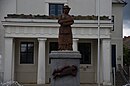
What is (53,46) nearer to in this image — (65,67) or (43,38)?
(43,38)

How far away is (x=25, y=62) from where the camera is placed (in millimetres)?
42531

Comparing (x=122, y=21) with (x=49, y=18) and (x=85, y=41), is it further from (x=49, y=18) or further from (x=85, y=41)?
(x=49, y=18)

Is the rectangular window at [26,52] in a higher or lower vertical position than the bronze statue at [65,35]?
lower

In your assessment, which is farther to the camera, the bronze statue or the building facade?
the building facade

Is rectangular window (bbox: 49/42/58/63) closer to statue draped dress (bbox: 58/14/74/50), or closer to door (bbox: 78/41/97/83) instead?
door (bbox: 78/41/97/83)

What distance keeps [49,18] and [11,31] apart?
3.56m

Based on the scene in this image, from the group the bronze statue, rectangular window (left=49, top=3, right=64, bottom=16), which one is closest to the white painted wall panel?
rectangular window (left=49, top=3, right=64, bottom=16)

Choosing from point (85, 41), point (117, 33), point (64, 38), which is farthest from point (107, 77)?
point (64, 38)

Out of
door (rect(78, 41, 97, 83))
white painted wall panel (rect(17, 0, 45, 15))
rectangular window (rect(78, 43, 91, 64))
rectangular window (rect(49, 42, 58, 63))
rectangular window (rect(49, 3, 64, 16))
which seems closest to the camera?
rectangular window (rect(49, 42, 58, 63))

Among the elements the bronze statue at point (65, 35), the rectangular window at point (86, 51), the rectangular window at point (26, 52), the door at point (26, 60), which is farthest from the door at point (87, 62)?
the bronze statue at point (65, 35)

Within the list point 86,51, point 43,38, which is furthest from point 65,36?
point 86,51

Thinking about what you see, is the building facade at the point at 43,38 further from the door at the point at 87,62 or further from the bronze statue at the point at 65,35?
the bronze statue at the point at 65,35

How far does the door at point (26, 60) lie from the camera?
42188mm

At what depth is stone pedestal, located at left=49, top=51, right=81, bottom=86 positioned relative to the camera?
Answer: 21.7m
